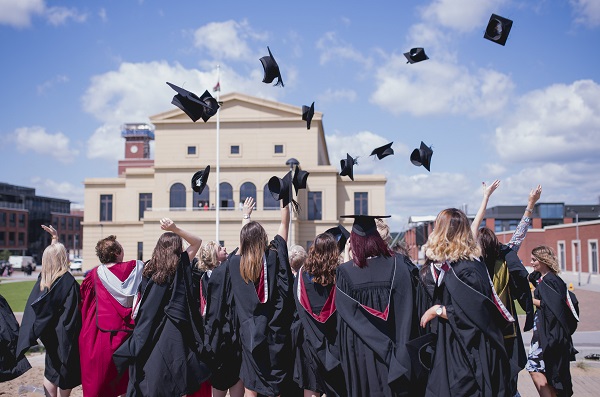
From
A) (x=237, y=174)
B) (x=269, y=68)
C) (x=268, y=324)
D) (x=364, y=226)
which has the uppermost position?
(x=237, y=174)

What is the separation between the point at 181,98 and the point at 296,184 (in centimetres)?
178

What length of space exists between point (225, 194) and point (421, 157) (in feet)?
151

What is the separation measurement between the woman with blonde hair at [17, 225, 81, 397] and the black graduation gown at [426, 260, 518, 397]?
372 cm

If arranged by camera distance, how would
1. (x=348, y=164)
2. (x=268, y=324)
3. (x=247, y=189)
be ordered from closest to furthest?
(x=268, y=324) → (x=348, y=164) → (x=247, y=189)

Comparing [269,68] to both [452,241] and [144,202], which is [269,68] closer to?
[452,241]

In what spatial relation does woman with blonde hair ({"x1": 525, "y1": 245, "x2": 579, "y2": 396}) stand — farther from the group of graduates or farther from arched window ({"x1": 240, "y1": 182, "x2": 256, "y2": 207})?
arched window ({"x1": 240, "y1": 182, "x2": 256, "y2": 207})

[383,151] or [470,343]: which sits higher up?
[383,151]

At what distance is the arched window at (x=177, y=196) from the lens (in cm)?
5197

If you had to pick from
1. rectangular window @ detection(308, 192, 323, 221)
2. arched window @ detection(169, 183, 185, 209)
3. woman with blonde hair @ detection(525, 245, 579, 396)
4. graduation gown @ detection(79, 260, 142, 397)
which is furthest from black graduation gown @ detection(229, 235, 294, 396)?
arched window @ detection(169, 183, 185, 209)

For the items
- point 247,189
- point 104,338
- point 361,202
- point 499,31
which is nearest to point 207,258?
point 104,338

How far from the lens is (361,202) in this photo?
178ft

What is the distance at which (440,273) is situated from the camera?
4.24 m

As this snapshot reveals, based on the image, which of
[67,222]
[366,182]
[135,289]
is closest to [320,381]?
[135,289]

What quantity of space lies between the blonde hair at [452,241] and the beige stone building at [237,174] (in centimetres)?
4597
